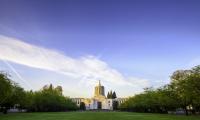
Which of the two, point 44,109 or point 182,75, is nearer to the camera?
point 182,75

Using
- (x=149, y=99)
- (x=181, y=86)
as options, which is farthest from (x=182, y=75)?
(x=149, y=99)

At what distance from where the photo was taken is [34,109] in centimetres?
13600

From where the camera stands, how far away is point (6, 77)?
76.8 meters

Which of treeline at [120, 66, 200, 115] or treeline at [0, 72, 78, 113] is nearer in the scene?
treeline at [120, 66, 200, 115]

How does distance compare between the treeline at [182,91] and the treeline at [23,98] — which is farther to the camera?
the treeline at [23,98]

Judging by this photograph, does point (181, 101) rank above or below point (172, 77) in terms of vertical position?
below

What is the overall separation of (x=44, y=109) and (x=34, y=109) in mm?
9040

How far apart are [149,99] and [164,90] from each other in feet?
88.7

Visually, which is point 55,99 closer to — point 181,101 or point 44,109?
point 44,109

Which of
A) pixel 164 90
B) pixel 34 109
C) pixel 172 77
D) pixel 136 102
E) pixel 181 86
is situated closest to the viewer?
pixel 181 86

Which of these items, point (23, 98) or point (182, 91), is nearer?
point (182, 91)

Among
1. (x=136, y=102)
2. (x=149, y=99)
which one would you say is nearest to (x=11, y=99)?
(x=149, y=99)

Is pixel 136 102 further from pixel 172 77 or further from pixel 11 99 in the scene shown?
pixel 11 99

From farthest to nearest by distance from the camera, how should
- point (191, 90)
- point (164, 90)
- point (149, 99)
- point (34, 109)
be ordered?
point (34, 109), point (149, 99), point (164, 90), point (191, 90)
